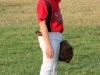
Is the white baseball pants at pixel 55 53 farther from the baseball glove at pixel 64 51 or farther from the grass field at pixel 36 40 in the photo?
the grass field at pixel 36 40

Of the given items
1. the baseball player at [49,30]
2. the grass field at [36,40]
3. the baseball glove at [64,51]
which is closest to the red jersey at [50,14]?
the baseball player at [49,30]

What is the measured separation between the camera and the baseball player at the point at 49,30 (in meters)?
4.04

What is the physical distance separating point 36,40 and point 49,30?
4691 mm

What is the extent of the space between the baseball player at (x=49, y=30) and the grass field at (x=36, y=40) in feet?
5.90

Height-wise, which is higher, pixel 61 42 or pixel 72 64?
pixel 61 42

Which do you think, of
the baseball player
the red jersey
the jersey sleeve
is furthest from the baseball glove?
the jersey sleeve

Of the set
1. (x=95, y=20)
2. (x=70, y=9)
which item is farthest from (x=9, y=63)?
(x=70, y=9)

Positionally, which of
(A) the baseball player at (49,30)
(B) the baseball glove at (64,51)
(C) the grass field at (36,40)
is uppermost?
(A) the baseball player at (49,30)

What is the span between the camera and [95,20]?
11883 millimetres

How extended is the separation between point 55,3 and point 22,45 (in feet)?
13.5

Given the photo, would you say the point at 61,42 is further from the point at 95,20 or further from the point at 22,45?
Answer: the point at 95,20

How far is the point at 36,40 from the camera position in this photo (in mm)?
8852

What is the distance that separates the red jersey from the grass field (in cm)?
192

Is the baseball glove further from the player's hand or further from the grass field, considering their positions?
the grass field
